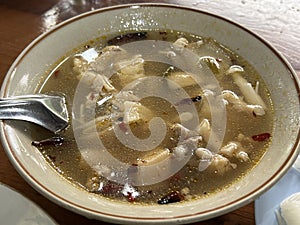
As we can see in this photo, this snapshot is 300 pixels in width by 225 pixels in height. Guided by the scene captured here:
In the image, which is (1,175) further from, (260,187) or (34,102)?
(260,187)

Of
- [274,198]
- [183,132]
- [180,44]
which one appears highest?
[180,44]

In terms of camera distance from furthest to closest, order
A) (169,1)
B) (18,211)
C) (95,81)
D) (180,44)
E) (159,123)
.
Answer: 1. (169,1)
2. (180,44)
3. (95,81)
4. (159,123)
5. (18,211)

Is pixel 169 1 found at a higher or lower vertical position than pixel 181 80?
higher

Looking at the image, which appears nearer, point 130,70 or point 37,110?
point 37,110

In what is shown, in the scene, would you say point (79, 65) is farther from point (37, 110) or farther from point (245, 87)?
point (245, 87)

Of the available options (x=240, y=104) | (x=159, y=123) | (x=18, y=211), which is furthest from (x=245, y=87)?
(x=18, y=211)

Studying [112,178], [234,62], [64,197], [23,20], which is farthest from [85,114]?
[23,20]
